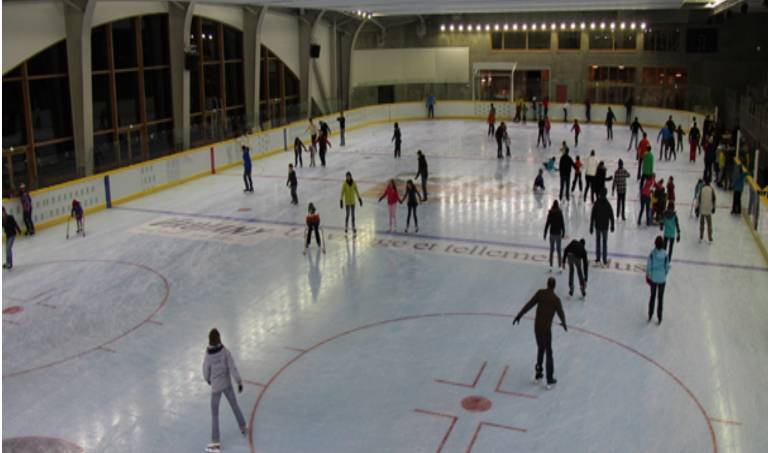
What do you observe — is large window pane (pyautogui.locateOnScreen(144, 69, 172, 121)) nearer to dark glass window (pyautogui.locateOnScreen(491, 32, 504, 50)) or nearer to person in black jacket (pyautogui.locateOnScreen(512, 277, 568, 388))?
person in black jacket (pyautogui.locateOnScreen(512, 277, 568, 388))

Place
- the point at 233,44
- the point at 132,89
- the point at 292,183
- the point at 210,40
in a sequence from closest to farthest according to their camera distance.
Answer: the point at 292,183 < the point at 132,89 < the point at 210,40 < the point at 233,44

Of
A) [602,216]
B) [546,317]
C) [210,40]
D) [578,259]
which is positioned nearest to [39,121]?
[210,40]

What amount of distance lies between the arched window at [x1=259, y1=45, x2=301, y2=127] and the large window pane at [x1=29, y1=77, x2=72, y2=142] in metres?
10.4

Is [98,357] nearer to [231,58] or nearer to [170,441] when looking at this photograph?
[170,441]

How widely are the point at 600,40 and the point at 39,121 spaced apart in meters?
30.5

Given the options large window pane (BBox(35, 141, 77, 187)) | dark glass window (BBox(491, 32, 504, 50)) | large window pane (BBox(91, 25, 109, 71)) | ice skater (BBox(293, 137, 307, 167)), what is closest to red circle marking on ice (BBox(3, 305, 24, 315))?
large window pane (BBox(35, 141, 77, 187))

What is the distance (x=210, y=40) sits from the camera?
29922 mm

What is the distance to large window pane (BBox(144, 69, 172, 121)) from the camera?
26234mm

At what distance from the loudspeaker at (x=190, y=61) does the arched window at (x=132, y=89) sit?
123cm

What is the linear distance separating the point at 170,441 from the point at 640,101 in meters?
34.2

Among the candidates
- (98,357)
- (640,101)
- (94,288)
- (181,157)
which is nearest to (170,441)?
(98,357)

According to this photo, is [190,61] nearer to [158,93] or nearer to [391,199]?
[158,93]

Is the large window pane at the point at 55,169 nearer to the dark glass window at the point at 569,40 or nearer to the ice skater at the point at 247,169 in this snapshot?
the ice skater at the point at 247,169

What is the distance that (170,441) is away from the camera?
812 cm
